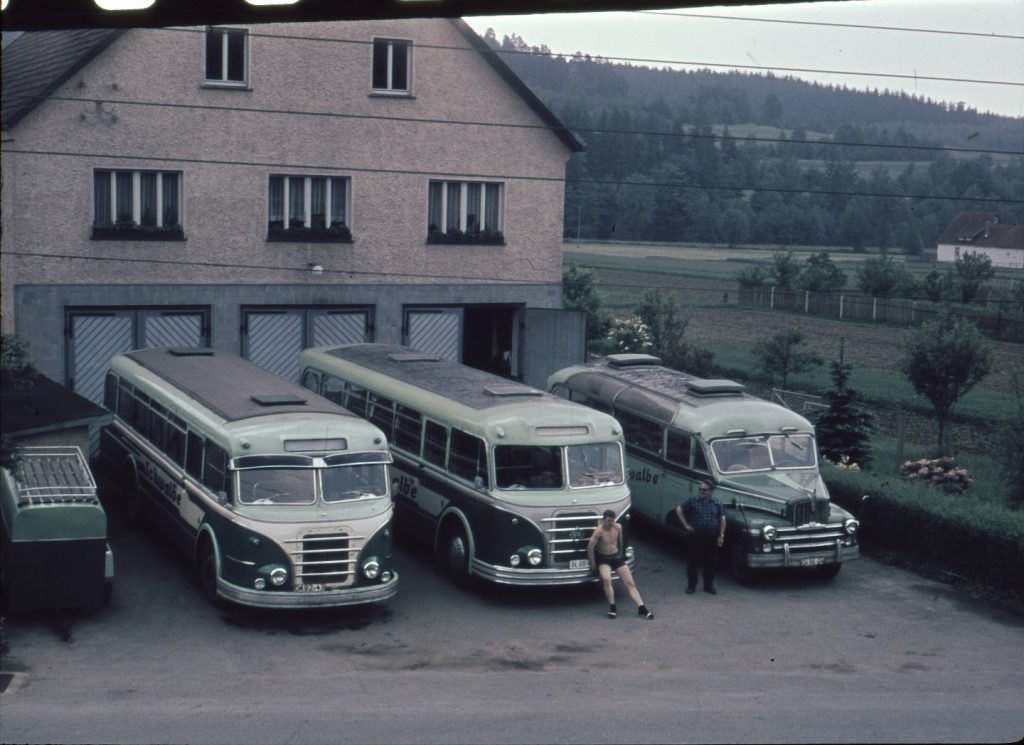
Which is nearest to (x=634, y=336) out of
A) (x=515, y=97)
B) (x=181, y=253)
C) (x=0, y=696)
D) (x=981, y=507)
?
(x=515, y=97)

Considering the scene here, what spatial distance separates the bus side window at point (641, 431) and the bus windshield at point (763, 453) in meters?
1.45

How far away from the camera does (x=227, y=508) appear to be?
53.6 feet

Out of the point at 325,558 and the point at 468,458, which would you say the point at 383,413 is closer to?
the point at 468,458

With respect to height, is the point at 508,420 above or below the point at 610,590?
above

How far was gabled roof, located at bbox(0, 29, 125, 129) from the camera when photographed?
24.1 m

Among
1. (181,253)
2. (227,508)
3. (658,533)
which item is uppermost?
(181,253)

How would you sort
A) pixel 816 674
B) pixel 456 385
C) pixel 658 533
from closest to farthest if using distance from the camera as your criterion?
pixel 816 674, pixel 456 385, pixel 658 533

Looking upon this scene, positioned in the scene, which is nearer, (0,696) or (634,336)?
(0,696)

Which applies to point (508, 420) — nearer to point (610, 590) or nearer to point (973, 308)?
point (610, 590)

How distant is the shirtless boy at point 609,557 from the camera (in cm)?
1736

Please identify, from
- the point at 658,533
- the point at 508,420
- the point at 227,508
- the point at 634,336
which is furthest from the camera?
the point at 634,336

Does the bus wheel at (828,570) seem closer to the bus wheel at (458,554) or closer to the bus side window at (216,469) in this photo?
the bus wheel at (458,554)

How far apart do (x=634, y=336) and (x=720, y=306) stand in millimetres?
26978

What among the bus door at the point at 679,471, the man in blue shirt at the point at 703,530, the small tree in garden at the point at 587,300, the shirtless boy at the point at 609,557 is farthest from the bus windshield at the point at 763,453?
the small tree in garden at the point at 587,300
